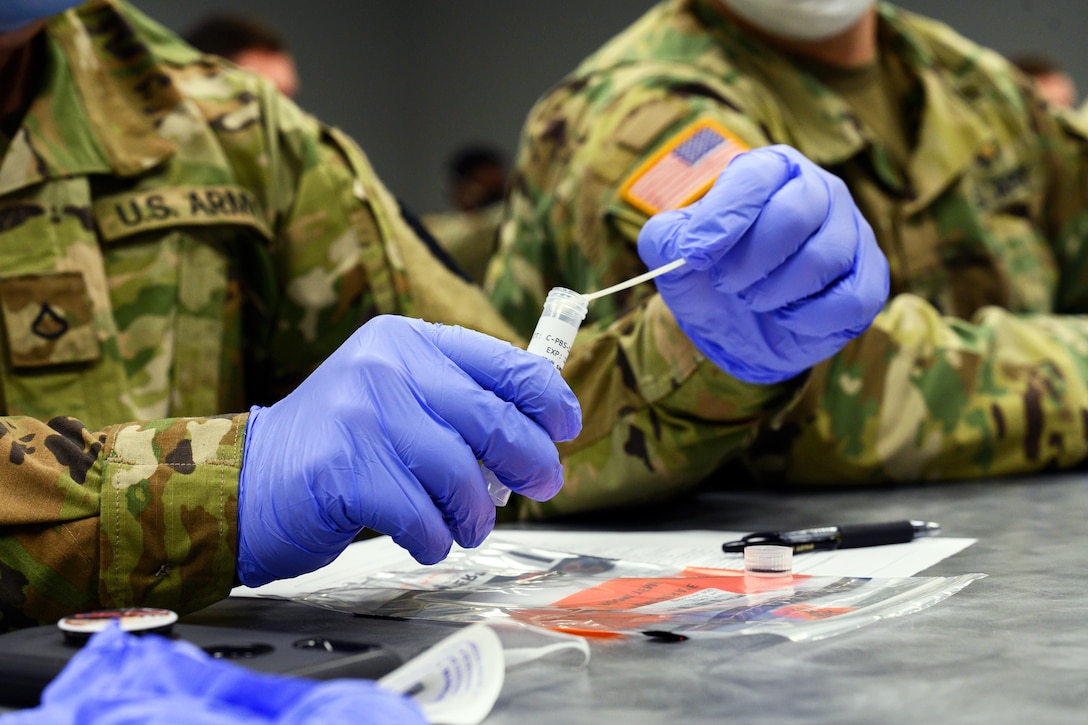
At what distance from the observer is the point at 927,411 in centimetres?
118

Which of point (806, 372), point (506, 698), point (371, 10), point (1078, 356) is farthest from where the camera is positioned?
point (371, 10)

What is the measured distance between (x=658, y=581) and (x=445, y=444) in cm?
17

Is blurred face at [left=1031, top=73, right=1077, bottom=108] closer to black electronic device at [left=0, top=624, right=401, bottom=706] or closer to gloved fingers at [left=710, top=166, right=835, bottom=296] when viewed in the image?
gloved fingers at [left=710, top=166, right=835, bottom=296]

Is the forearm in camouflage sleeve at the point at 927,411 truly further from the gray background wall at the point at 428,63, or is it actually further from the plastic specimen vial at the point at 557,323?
the gray background wall at the point at 428,63

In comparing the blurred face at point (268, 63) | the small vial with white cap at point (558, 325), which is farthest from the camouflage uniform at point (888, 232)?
the blurred face at point (268, 63)

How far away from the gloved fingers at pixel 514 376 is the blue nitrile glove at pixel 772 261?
0.63 feet

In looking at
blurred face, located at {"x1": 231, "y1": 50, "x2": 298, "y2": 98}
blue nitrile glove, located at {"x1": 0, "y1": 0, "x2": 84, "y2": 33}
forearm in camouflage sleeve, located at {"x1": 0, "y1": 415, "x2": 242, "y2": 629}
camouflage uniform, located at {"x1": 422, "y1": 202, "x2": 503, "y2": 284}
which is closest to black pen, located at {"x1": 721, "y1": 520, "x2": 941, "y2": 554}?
forearm in camouflage sleeve, located at {"x1": 0, "y1": 415, "x2": 242, "y2": 629}

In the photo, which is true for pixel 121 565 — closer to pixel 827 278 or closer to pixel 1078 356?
pixel 827 278

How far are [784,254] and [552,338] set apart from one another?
22 centimetres

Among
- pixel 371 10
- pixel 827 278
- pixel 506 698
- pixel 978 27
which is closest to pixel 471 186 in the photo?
pixel 371 10

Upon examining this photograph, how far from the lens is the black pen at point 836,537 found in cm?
78

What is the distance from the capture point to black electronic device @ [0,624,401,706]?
1.47 feet

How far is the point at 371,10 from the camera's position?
5.68 metres

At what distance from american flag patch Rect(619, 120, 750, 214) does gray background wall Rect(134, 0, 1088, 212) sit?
413 centimetres
